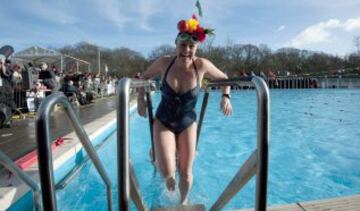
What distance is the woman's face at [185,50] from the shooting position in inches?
145

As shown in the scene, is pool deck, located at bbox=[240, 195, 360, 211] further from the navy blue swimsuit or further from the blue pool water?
the navy blue swimsuit

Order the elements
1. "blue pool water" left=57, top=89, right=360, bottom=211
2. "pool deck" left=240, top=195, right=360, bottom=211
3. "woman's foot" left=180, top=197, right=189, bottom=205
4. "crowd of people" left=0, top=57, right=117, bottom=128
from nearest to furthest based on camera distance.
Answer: "pool deck" left=240, top=195, right=360, bottom=211
"woman's foot" left=180, top=197, right=189, bottom=205
"blue pool water" left=57, top=89, right=360, bottom=211
"crowd of people" left=0, top=57, right=117, bottom=128

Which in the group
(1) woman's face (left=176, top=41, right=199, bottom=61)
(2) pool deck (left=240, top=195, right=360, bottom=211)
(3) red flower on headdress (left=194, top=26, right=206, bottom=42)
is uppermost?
(3) red flower on headdress (left=194, top=26, right=206, bottom=42)

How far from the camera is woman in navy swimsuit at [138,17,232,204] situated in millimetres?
3609

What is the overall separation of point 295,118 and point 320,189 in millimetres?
9120

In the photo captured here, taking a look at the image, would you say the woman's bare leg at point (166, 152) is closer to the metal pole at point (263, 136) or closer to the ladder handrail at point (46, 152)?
the metal pole at point (263, 136)

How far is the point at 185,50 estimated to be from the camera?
3734 millimetres

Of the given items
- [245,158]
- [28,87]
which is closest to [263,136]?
[245,158]

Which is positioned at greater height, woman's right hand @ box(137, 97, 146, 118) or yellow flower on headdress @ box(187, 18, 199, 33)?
yellow flower on headdress @ box(187, 18, 199, 33)

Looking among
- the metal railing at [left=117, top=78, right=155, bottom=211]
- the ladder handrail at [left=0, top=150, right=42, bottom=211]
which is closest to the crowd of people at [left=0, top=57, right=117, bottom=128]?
the ladder handrail at [left=0, top=150, right=42, bottom=211]

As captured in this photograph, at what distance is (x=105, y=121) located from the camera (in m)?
9.70

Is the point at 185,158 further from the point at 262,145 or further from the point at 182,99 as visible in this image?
the point at 262,145

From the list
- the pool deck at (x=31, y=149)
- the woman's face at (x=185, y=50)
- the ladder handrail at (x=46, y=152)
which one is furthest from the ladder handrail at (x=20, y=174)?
the woman's face at (x=185, y=50)

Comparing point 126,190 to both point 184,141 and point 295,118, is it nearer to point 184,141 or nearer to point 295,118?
point 184,141
